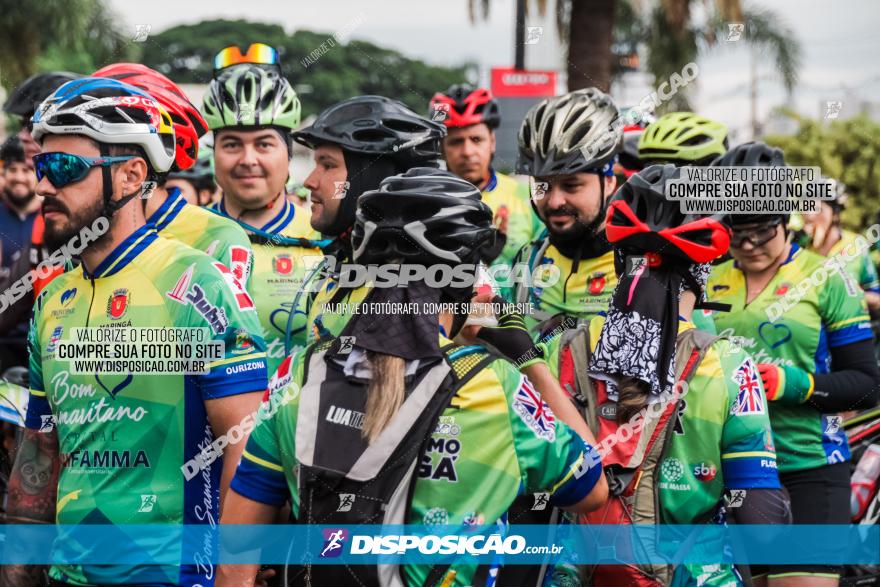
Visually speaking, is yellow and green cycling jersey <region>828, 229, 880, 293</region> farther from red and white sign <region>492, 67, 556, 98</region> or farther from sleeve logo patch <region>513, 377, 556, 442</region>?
sleeve logo patch <region>513, 377, 556, 442</region>

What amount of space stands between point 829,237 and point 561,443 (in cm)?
895

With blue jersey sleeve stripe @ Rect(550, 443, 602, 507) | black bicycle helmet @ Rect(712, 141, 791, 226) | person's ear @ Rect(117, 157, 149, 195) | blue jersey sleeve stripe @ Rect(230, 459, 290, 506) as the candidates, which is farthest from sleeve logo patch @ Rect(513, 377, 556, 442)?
black bicycle helmet @ Rect(712, 141, 791, 226)

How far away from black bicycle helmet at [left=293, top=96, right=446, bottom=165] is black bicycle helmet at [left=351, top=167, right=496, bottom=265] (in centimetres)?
143

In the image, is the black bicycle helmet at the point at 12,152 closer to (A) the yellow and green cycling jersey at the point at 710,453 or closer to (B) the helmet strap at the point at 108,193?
(B) the helmet strap at the point at 108,193

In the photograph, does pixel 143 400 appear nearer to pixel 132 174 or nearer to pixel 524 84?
pixel 132 174

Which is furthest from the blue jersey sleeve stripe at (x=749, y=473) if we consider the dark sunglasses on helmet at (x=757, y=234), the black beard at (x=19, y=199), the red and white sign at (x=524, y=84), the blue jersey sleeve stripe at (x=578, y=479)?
the red and white sign at (x=524, y=84)

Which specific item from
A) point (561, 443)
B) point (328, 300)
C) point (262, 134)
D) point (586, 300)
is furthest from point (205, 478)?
point (262, 134)

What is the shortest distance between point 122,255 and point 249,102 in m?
2.59

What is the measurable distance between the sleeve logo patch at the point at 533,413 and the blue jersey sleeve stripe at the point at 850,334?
3.39 meters

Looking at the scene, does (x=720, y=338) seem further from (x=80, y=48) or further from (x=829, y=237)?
(x=80, y=48)

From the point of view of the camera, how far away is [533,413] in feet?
10.7

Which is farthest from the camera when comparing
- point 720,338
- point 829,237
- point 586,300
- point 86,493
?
point 829,237

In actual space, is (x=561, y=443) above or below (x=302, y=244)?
below

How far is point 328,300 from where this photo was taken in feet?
14.7
